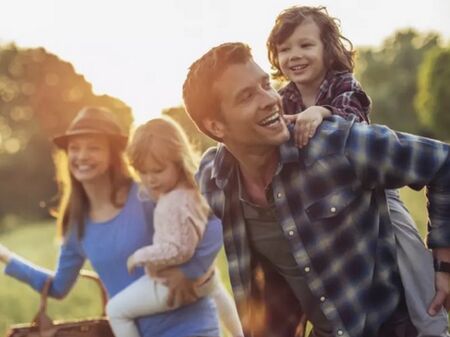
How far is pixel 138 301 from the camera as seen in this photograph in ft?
15.5

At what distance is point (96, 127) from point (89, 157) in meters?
0.20

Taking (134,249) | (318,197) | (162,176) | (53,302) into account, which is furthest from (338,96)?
(53,302)

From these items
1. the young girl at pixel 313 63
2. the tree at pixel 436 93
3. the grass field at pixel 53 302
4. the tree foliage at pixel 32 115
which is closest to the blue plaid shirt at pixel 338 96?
the young girl at pixel 313 63

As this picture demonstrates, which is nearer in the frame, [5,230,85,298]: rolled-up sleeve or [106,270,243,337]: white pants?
[106,270,243,337]: white pants

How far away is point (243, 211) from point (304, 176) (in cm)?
32

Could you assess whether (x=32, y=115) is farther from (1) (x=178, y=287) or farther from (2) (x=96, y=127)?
(1) (x=178, y=287)

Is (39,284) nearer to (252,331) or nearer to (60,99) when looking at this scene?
(252,331)

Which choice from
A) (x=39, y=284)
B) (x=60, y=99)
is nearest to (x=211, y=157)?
(x=39, y=284)

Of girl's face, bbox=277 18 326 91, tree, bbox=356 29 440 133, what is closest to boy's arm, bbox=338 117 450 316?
girl's face, bbox=277 18 326 91

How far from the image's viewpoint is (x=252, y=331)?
3.97 m

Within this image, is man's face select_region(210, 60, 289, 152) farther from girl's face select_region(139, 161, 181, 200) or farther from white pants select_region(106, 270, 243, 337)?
white pants select_region(106, 270, 243, 337)

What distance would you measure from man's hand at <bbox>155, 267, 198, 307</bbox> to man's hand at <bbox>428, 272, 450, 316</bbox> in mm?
1432

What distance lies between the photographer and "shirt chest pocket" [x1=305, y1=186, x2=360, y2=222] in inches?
139

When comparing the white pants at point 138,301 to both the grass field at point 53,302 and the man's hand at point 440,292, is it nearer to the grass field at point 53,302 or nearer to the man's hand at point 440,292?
the man's hand at point 440,292
